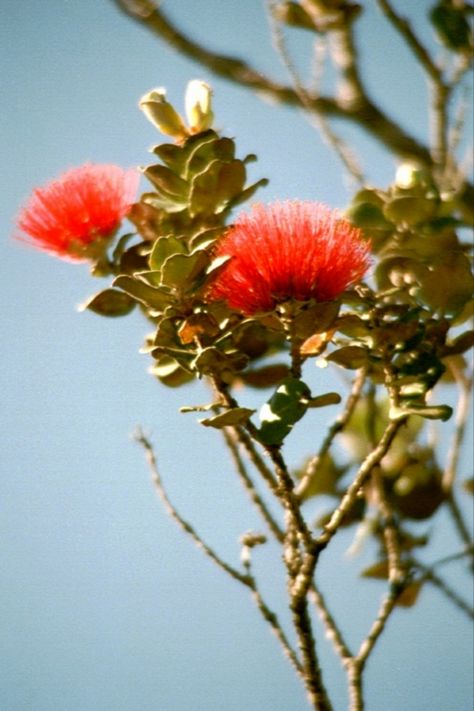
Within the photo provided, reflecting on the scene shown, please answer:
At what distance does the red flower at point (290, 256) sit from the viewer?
905 mm

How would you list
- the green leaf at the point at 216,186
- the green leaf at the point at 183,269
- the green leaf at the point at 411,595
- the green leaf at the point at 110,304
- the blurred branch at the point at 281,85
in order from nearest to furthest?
the green leaf at the point at 183,269
the green leaf at the point at 216,186
the green leaf at the point at 110,304
the green leaf at the point at 411,595
the blurred branch at the point at 281,85

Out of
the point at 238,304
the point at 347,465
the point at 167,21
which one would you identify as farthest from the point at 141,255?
the point at 167,21

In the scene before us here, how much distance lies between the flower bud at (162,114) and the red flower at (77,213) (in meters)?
0.09

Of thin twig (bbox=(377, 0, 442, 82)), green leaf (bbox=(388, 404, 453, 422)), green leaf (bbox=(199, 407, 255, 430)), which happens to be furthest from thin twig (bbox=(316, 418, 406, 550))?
thin twig (bbox=(377, 0, 442, 82))

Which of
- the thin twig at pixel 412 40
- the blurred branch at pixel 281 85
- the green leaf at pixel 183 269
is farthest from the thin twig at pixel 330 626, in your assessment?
the blurred branch at pixel 281 85

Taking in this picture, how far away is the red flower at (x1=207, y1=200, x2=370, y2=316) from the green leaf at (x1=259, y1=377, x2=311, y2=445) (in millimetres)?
103

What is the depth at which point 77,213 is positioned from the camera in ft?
3.64

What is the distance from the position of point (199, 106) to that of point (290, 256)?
282 mm

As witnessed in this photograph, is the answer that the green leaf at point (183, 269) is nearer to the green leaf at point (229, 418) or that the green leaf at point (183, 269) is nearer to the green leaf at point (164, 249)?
the green leaf at point (164, 249)

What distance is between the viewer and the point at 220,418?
34.4 inches

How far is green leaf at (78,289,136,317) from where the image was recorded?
3.54 ft

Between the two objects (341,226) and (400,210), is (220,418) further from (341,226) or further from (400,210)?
(400,210)

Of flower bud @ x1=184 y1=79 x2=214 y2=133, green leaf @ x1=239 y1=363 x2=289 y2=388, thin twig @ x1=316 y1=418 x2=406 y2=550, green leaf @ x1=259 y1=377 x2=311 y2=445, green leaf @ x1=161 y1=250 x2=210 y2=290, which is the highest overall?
flower bud @ x1=184 y1=79 x2=214 y2=133

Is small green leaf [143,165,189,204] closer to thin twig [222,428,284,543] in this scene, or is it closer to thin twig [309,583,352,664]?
thin twig [222,428,284,543]
